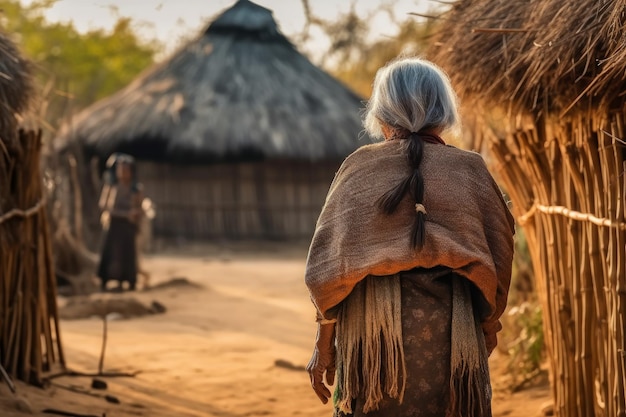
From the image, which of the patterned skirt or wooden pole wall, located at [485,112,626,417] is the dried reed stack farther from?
the patterned skirt

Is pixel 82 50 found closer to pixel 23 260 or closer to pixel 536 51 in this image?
pixel 23 260

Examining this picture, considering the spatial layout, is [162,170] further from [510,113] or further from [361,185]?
[361,185]

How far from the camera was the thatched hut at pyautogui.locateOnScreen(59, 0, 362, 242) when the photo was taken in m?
20.1

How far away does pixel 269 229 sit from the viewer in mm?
20984

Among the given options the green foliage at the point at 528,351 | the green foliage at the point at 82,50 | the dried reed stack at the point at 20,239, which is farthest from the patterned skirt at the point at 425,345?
the green foliage at the point at 82,50

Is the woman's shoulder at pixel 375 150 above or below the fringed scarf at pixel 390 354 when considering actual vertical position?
above

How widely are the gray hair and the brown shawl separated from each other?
0.07 metres

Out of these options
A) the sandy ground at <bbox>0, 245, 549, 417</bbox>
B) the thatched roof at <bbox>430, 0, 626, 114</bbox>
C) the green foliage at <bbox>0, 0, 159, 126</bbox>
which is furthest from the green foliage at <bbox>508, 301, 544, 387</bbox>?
the green foliage at <bbox>0, 0, 159, 126</bbox>

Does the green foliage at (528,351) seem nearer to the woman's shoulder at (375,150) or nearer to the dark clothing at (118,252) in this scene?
the woman's shoulder at (375,150)

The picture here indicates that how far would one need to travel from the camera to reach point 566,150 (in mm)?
4559

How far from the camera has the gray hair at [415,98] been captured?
3.21 m

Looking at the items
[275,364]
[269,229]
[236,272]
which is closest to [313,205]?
[269,229]

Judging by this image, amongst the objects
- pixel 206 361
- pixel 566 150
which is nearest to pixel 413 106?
pixel 566 150

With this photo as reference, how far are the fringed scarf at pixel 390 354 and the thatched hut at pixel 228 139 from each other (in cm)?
1670
